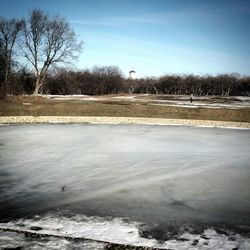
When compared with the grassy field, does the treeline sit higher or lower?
A: higher

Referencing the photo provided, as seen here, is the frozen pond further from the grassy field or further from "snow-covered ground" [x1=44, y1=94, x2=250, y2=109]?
"snow-covered ground" [x1=44, y1=94, x2=250, y2=109]

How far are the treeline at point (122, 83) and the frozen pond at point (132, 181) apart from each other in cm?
4730

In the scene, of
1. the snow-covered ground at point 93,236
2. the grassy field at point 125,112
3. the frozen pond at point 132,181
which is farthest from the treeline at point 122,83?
the snow-covered ground at point 93,236

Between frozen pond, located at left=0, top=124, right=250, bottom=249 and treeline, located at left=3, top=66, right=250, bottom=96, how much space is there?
47298mm

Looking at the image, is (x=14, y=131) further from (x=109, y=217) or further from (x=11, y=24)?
(x=11, y=24)

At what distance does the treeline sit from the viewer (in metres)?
63.0

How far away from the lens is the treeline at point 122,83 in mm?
63000

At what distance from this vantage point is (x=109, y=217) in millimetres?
4992

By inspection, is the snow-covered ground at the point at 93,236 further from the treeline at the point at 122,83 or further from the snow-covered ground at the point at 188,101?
the treeline at the point at 122,83

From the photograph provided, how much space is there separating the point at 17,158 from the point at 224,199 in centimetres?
589

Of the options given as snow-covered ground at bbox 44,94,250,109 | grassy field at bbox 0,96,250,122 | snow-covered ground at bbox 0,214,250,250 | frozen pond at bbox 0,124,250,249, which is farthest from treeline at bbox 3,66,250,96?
snow-covered ground at bbox 0,214,250,250

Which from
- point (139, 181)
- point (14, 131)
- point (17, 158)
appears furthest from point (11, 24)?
point (139, 181)

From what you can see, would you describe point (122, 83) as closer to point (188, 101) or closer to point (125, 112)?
point (188, 101)

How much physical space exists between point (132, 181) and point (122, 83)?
72.3 metres
